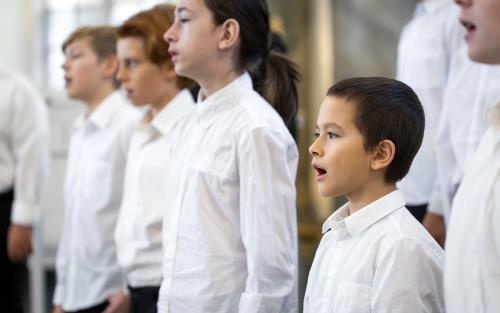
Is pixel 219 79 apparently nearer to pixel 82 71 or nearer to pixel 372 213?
pixel 372 213

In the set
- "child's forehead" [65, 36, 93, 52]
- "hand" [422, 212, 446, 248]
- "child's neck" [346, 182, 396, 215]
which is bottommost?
"hand" [422, 212, 446, 248]

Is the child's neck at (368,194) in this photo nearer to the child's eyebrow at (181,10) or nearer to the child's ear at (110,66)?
the child's eyebrow at (181,10)

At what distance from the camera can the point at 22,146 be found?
3064mm

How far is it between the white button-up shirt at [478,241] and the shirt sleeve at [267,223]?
472 mm

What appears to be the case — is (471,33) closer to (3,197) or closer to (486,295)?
(486,295)

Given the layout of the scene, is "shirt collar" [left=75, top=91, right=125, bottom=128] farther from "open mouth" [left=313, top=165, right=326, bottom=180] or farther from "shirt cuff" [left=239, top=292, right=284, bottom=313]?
"open mouth" [left=313, top=165, right=326, bottom=180]

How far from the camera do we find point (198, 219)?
1.61 metres

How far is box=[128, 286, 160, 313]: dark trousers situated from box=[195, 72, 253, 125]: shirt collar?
535 mm

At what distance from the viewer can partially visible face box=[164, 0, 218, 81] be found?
170 centimetres


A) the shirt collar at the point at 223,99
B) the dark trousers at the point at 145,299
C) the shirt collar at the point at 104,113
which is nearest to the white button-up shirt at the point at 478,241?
the shirt collar at the point at 223,99

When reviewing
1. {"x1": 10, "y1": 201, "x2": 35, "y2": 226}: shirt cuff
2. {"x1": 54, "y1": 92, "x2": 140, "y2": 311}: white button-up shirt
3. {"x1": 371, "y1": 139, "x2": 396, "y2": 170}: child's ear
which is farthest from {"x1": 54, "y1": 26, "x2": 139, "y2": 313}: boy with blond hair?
{"x1": 371, "y1": 139, "x2": 396, "y2": 170}: child's ear

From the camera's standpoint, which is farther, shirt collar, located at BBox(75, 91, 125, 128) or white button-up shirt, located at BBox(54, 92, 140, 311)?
shirt collar, located at BBox(75, 91, 125, 128)

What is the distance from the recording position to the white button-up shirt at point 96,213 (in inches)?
90.6

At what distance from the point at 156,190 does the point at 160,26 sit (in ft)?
1.63
